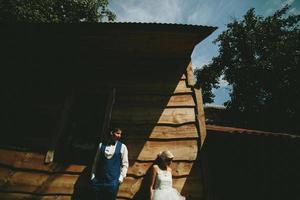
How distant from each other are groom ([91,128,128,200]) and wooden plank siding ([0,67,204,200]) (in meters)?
0.45

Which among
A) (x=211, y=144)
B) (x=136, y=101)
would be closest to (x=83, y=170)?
(x=136, y=101)

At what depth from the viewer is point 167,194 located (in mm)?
4477

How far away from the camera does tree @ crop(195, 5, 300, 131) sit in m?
20.6

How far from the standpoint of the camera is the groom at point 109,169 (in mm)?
4176

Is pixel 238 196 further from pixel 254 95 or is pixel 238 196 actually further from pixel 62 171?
pixel 254 95

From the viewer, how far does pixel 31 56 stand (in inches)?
222

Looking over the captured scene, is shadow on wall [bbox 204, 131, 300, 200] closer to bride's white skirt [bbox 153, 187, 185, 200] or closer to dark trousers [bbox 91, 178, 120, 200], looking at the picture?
bride's white skirt [bbox 153, 187, 185, 200]

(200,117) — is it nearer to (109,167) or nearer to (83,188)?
(109,167)

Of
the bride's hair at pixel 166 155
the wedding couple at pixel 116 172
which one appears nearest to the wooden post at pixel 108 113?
the wedding couple at pixel 116 172

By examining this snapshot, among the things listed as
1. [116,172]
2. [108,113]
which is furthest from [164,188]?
[108,113]

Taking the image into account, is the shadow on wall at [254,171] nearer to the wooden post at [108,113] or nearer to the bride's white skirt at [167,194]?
the bride's white skirt at [167,194]

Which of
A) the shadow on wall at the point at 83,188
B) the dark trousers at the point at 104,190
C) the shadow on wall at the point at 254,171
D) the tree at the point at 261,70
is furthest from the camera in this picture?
the tree at the point at 261,70

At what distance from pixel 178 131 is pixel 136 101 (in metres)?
1.14

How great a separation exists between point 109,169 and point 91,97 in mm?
2380
